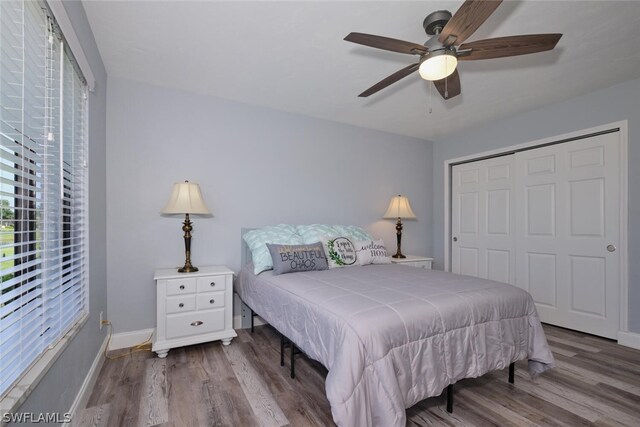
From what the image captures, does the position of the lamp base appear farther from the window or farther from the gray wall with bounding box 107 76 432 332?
the window

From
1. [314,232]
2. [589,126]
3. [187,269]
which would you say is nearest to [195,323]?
[187,269]

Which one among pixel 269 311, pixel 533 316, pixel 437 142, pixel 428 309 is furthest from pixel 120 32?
pixel 437 142

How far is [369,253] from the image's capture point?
9.82ft

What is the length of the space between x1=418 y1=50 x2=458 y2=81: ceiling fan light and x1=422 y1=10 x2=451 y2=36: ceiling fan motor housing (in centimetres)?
26

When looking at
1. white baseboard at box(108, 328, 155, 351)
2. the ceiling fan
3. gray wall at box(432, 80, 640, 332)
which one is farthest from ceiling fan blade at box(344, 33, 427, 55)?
white baseboard at box(108, 328, 155, 351)

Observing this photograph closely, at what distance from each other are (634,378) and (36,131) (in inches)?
149

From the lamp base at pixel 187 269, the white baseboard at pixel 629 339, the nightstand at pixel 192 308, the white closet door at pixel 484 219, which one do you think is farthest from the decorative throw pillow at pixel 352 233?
the white baseboard at pixel 629 339

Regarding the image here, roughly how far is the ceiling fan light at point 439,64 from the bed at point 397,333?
Answer: 4.21 ft

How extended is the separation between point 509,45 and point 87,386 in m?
3.11

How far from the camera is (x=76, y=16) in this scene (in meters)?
1.67

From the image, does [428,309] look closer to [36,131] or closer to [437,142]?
[36,131]

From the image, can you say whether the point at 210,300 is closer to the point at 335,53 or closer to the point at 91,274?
the point at 91,274

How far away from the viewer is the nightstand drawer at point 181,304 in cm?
240

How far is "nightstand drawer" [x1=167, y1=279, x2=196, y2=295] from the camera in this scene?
94.8 inches
